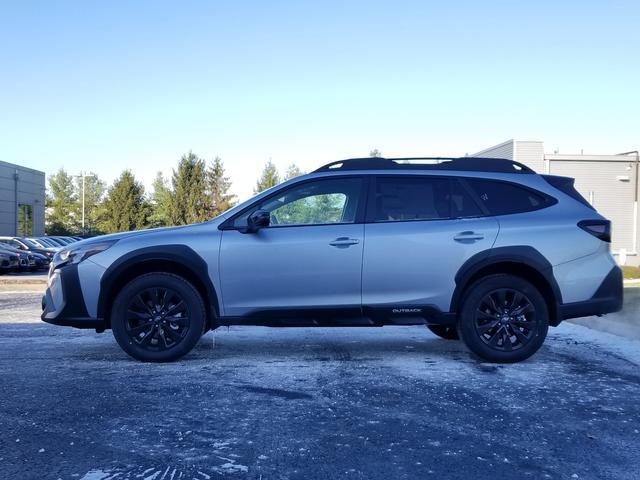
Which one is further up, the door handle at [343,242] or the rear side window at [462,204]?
the rear side window at [462,204]

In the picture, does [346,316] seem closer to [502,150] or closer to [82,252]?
[82,252]

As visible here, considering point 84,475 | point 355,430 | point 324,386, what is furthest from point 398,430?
point 84,475

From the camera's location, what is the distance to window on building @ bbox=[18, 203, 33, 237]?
49.0 meters

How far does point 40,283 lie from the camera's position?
52.4 ft

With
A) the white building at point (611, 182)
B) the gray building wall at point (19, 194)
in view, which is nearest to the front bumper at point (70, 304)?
the white building at point (611, 182)

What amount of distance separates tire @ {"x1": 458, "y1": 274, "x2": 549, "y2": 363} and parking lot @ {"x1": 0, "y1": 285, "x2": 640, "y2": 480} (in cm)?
17

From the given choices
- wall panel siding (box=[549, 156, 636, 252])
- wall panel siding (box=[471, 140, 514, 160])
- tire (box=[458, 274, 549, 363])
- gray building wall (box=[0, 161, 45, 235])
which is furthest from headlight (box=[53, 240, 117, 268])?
gray building wall (box=[0, 161, 45, 235])

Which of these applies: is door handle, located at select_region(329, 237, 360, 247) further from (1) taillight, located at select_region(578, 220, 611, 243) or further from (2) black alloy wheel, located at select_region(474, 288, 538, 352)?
(1) taillight, located at select_region(578, 220, 611, 243)

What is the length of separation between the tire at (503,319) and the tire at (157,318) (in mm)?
2569

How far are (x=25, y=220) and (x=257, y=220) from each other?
50783 millimetres

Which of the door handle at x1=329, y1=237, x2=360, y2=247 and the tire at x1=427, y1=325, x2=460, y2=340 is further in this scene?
the tire at x1=427, y1=325, x2=460, y2=340

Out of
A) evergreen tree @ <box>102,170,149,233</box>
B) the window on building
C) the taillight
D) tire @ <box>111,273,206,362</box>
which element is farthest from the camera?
evergreen tree @ <box>102,170,149,233</box>

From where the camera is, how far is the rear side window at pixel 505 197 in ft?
18.4

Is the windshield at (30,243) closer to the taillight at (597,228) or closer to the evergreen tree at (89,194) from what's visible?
the taillight at (597,228)
